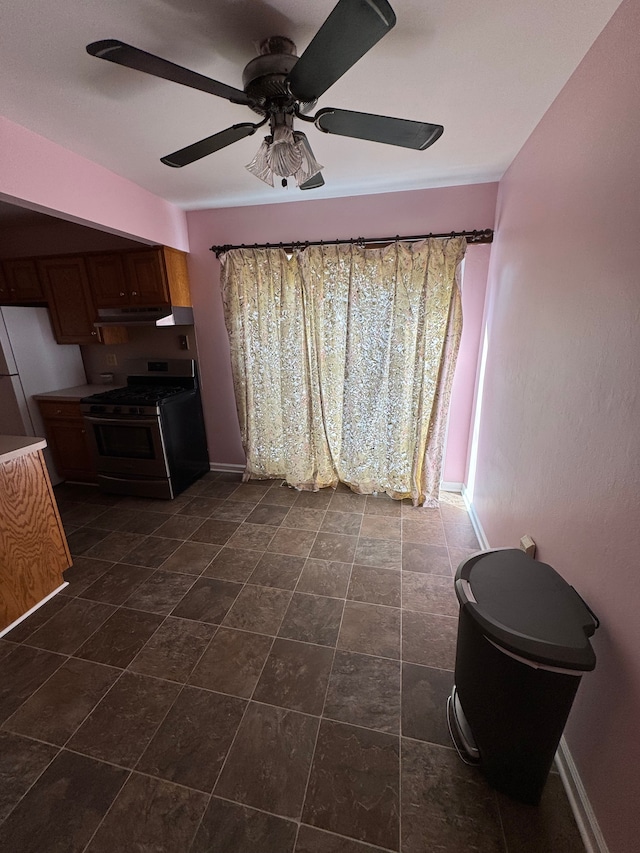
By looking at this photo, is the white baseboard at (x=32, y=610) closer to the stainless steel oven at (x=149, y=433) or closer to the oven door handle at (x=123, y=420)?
the stainless steel oven at (x=149, y=433)

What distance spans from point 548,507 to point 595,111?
58.7 inches

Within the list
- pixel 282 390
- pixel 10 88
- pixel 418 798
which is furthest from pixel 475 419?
pixel 10 88

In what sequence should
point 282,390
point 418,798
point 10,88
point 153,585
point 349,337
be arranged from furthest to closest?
point 282,390
point 349,337
point 153,585
point 10,88
point 418,798

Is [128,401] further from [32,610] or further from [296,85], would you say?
[296,85]

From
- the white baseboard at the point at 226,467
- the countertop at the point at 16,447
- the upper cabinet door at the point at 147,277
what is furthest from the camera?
the white baseboard at the point at 226,467

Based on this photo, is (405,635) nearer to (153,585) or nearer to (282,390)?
(153,585)

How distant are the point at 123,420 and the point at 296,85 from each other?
8.78ft

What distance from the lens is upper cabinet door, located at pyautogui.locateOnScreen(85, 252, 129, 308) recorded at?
2916mm

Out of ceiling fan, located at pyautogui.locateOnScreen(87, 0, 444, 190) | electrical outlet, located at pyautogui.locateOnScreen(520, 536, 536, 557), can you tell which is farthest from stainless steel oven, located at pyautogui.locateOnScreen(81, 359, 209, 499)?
electrical outlet, located at pyautogui.locateOnScreen(520, 536, 536, 557)

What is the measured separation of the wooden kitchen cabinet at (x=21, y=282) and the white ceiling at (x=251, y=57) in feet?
5.73

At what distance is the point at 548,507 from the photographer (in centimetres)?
146

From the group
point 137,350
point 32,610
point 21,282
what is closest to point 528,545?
point 32,610

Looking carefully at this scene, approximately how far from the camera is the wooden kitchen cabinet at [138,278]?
9.32ft

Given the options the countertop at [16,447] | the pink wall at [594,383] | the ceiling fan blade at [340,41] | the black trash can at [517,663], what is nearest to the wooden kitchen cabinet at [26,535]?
the countertop at [16,447]
